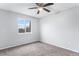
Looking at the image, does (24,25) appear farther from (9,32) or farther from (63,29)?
(63,29)

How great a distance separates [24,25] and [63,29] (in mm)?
2853

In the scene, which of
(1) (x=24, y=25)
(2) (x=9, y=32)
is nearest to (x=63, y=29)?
(1) (x=24, y=25)

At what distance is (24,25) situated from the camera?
5.50 meters

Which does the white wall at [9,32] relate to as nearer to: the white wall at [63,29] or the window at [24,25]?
the window at [24,25]

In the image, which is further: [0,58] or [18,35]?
[18,35]

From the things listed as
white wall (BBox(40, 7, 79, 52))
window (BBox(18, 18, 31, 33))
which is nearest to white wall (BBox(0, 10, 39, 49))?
window (BBox(18, 18, 31, 33))

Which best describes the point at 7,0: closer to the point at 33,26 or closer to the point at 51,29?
the point at 51,29

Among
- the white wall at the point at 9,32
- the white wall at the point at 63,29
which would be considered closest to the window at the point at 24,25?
the white wall at the point at 9,32

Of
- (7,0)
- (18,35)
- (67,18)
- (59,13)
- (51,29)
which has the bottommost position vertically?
(18,35)

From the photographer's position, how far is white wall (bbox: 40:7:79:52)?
3.68 metres

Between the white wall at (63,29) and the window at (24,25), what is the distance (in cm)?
128

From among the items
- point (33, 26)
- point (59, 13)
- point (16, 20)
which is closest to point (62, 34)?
point (59, 13)

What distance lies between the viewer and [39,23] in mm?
6355

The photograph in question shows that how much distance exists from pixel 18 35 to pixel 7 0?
4.61 m
